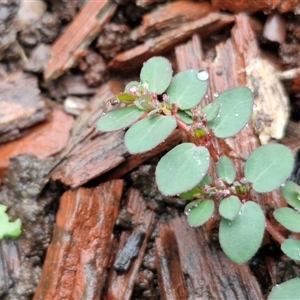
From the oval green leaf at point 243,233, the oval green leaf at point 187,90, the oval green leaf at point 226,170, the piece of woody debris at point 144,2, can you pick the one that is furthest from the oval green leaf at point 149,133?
the piece of woody debris at point 144,2

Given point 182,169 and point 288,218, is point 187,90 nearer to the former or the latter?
point 182,169

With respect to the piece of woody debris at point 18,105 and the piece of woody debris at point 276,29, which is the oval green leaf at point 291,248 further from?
the piece of woody debris at point 18,105

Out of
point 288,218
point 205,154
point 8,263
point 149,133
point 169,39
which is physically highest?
point 149,133

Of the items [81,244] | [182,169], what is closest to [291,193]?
[182,169]

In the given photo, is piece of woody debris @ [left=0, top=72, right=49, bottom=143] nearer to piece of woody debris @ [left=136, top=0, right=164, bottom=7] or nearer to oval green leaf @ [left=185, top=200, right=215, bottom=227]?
piece of woody debris @ [left=136, top=0, right=164, bottom=7]

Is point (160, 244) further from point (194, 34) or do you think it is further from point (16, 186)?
point (194, 34)

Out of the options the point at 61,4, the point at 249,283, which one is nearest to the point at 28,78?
the point at 61,4

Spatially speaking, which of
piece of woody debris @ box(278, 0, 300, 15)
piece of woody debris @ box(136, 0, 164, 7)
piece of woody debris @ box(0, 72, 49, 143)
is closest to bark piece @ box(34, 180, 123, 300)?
piece of woody debris @ box(0, 72, 49, 143)
